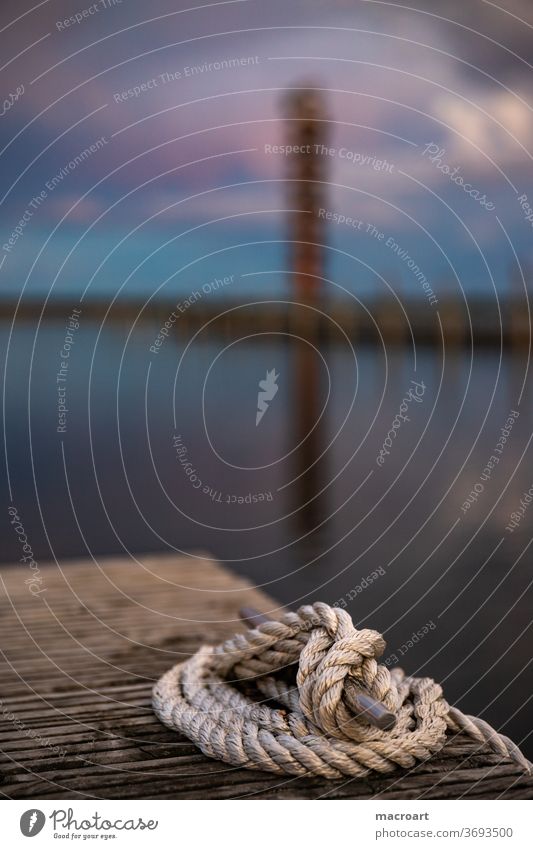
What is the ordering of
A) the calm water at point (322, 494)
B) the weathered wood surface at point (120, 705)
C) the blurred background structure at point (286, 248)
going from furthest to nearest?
the calm water at point (322, 494), the blurred background structure at point (286, 248), the weathered wood surface at point (120, 705)

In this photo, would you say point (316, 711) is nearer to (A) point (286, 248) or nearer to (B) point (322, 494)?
(B) point (322, 494)

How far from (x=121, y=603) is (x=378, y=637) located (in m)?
0.96

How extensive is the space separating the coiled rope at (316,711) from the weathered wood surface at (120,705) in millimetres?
20

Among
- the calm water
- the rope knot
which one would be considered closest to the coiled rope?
the rope knot

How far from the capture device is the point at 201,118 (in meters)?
2.37

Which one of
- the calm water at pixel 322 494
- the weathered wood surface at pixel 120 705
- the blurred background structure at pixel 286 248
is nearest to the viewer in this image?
the weathered wood surface at pixel 120 705

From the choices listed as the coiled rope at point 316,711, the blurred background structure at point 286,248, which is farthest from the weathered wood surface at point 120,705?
the blurred background structure at point 286,248

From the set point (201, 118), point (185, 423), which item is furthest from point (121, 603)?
point (185, 423)

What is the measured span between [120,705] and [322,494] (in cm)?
317

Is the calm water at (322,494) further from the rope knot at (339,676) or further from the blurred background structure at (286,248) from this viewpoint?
the rope knot at (339,676)

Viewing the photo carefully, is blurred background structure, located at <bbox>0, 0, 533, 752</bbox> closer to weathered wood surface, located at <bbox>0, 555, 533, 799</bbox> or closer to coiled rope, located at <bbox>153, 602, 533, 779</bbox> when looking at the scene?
weathered wood surface, located at <bbox>0, 555, 533, 799</bbox>

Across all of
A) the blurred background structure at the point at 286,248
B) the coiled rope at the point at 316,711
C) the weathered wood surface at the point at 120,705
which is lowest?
the weathered wood surface at the point at 120,705

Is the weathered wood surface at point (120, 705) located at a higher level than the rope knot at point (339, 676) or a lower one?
lower

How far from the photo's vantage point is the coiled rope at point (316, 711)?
1.16 meters
